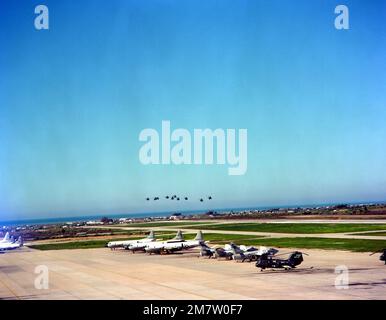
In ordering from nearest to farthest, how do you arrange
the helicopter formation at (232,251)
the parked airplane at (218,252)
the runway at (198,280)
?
the runway at (198,280), the helicopter formation at (232,251), the parked airplane at (218,252)

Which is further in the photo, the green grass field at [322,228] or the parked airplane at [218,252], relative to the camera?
the green grass field at [322,228]

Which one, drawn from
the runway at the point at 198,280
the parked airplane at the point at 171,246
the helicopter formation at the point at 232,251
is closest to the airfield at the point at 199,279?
the runway at the point at 198,280

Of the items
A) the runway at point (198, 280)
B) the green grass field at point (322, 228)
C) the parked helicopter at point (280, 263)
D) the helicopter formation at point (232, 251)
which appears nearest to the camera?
the runway at point (198, 280)

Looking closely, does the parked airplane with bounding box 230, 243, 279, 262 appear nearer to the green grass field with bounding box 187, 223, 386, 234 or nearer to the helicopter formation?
the helicopter formation

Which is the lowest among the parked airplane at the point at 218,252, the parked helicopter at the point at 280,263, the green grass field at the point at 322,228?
the green grass field at the point at 322,228

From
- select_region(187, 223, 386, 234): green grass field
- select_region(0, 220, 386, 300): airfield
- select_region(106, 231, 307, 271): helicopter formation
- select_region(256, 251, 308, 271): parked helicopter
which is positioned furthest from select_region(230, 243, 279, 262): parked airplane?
select_region(187, 223, 386, 234): green grass field

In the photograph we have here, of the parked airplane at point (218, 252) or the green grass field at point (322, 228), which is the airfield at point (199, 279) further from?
the green grass field at point (322, 228)

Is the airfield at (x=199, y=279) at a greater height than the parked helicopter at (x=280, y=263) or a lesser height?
lesser

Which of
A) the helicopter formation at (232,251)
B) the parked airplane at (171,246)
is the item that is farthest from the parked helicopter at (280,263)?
the parked airplane at (171,246)

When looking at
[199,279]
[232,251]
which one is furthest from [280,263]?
→ [232,251]

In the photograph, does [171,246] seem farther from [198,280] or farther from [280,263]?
[198,280]
